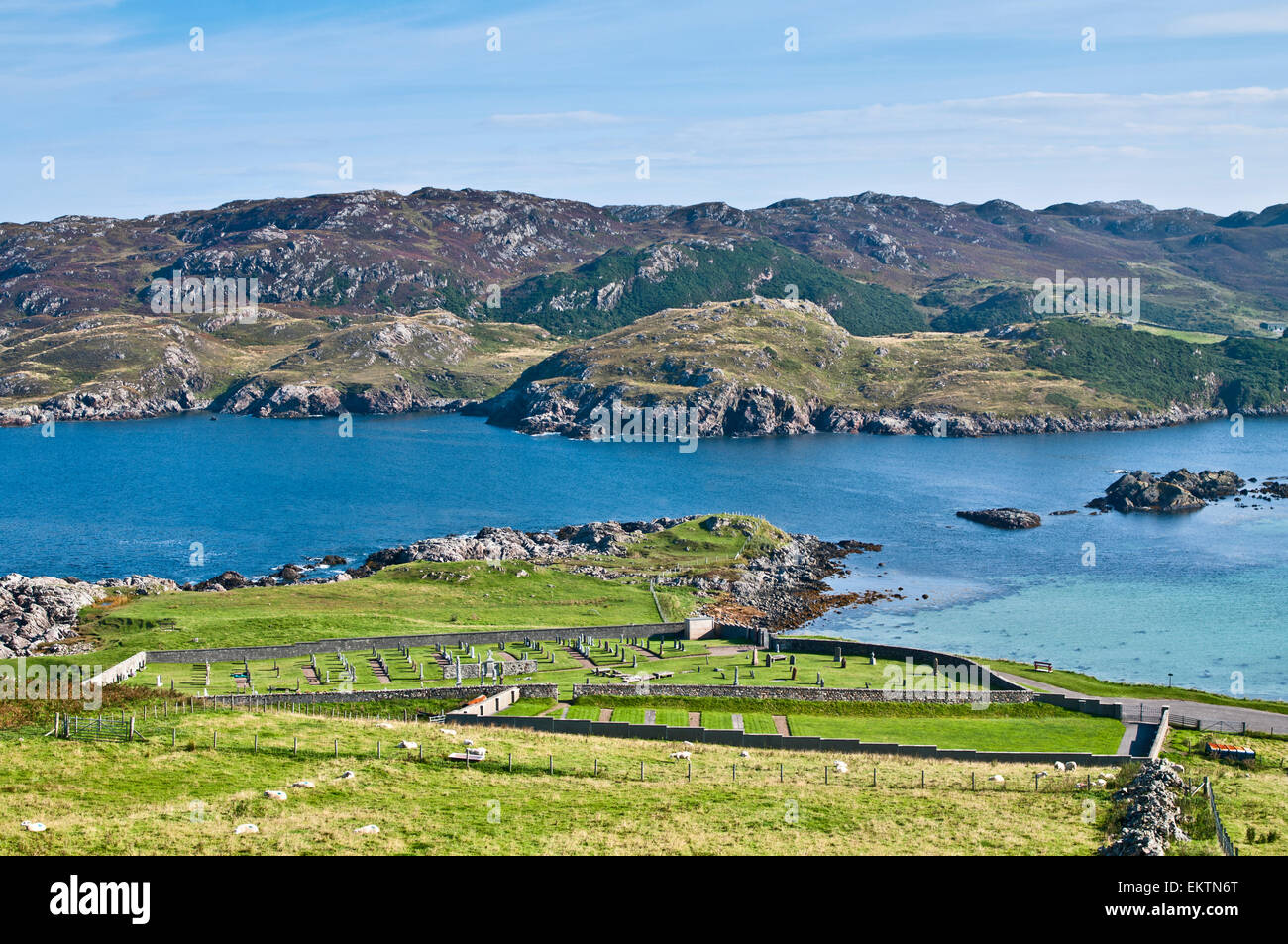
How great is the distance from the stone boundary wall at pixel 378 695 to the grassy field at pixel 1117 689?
3408 cm

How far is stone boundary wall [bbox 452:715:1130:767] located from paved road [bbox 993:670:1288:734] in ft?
35.9

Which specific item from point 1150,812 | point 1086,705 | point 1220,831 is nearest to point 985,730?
point 1086,705

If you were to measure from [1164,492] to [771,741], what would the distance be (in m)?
136

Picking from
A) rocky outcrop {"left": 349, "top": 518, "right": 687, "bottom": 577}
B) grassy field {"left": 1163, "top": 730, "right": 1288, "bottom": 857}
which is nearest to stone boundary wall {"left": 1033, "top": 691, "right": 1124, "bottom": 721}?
grassy field {"left": 1163, "top": 730, "right": 1288, "bottom": 857}

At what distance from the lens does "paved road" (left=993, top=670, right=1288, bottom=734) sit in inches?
2557

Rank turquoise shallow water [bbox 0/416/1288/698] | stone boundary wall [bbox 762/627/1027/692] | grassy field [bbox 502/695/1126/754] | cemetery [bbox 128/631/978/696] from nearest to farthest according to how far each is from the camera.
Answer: grassy field [bbox 502/695/1126/754] → cemetery [bbox 128/631/978/696] → stone boundary wall [bbox 762/627/1027/692] → turquoise shallow water [bbox 0/416/1288/698]

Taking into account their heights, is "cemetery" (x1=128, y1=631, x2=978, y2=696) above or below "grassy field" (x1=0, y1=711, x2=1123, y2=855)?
below

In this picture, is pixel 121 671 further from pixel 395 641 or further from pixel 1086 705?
pixel 1086 705

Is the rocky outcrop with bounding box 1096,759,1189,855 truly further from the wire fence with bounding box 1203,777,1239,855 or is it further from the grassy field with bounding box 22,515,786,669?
the grassy field with bounding box 22,515,786,669

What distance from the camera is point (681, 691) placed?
6681cm

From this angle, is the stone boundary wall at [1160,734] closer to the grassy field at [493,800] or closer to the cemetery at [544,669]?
the grassy field at [493,800]
